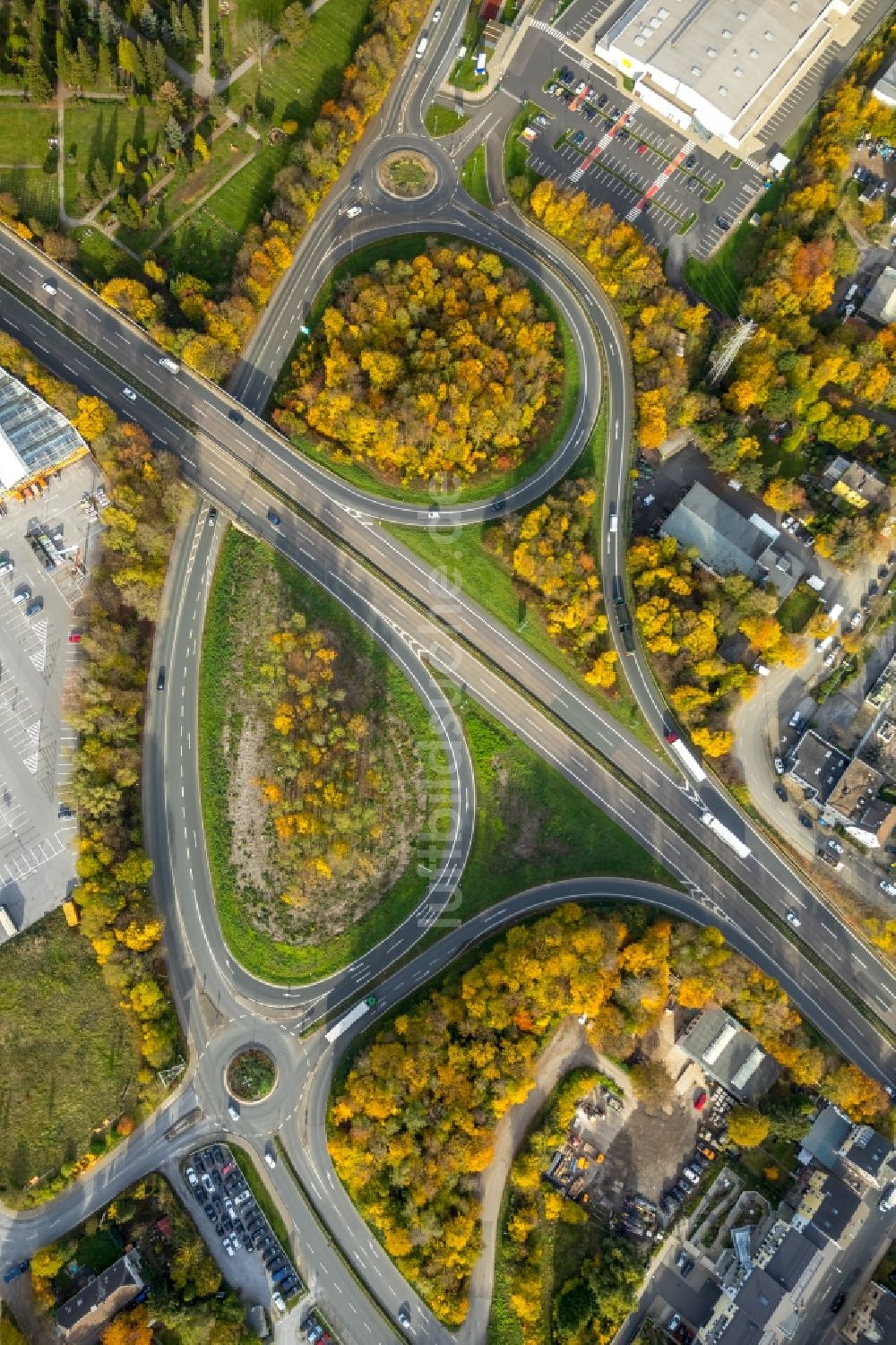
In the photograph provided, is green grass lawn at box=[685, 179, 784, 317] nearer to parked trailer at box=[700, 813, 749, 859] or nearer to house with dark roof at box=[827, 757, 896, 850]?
house with dark roof at box=[827, 757, 896, 850]

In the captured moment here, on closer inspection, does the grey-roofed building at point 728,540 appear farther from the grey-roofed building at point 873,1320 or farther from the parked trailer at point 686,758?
the grey-roofed building at point 873,1320

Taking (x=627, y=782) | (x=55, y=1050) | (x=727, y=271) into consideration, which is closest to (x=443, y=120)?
(x=727, y=271)

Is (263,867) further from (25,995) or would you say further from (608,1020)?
(608,1020)

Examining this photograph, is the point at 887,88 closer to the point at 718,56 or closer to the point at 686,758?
the point at 718,56

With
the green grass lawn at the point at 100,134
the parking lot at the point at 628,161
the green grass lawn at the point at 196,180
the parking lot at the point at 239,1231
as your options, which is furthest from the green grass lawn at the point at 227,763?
the parking lot at the point at 628,161

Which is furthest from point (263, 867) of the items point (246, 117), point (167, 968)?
point (246, 117)

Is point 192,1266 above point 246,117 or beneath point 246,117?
beneath
